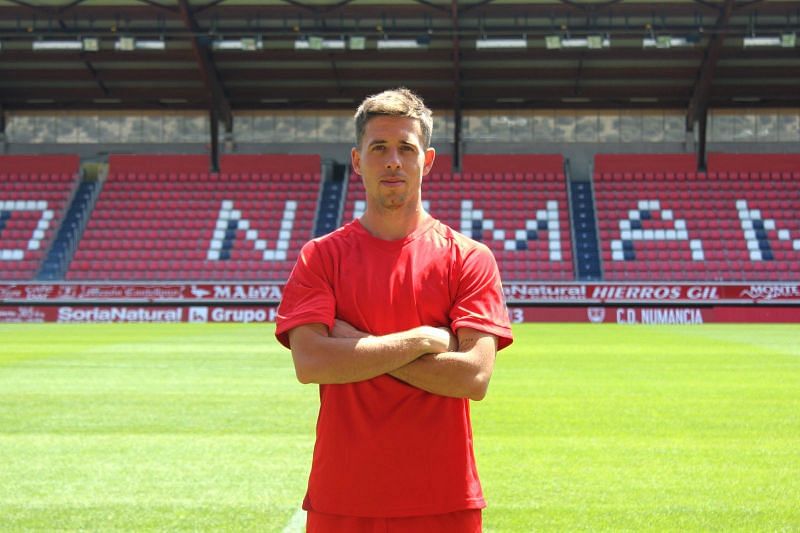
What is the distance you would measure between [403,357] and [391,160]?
1.99 feet

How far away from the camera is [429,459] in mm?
3137

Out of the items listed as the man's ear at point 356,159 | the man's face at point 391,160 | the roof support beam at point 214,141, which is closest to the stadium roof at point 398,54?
the roof support beam at point 214,141

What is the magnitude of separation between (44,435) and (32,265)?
29.7 meters

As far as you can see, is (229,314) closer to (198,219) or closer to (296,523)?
(198,219)

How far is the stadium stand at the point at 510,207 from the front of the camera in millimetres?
37625

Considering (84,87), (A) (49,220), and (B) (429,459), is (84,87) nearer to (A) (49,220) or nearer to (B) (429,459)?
(A) (49,220)

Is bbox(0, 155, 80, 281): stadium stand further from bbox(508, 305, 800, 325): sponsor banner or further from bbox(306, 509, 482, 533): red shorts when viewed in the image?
bbox(306, 509, 482, 533): red shorts

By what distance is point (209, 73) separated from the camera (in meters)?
38.3

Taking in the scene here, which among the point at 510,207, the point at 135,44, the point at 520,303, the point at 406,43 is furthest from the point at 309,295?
the point at 510,207

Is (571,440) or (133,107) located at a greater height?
(133,107)

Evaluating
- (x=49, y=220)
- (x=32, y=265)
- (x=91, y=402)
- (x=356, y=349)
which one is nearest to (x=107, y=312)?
(x=32, y=265)

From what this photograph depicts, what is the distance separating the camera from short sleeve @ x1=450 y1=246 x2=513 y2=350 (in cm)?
327

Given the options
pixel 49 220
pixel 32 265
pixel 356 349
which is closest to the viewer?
pixel 356 349

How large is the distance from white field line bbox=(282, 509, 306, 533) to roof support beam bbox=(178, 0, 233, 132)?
30.0 m
